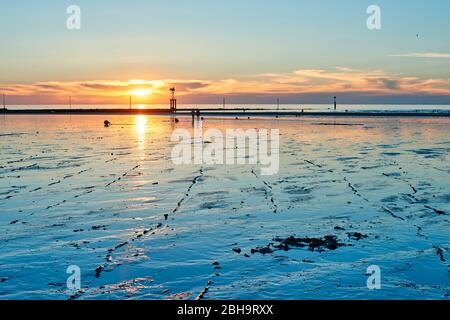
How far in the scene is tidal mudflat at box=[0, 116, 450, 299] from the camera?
7.45 metres

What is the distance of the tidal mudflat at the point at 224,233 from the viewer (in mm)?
7445

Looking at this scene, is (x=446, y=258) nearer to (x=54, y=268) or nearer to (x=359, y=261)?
(x=359, y=261)

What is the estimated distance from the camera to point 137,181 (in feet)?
58.4

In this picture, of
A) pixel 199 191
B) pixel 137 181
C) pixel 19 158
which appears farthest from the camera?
pixel 19 158

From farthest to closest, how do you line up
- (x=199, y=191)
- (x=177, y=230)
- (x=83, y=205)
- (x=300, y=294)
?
(x=199, y=191) < (x=83, y=205) < (x=177, y=230) < (x=300, y=294)

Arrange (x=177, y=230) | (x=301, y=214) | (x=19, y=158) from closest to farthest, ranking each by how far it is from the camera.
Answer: (x=177, y=230) < (x=301, y=214) < (x=19, y=158)

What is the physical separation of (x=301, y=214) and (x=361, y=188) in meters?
4.85

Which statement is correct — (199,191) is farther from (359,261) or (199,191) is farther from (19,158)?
(19,158)

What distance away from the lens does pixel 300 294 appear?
23.2 feet

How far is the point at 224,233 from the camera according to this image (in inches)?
412

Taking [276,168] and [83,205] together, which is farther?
[276,168]
